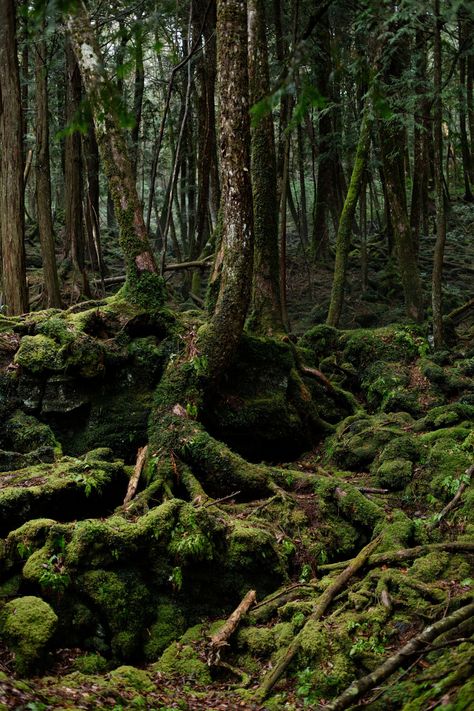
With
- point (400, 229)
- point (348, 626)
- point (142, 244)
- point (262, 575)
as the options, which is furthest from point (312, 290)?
point (348, 626)

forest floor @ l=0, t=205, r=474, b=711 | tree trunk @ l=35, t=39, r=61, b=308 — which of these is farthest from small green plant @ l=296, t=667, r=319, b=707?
tree trunk @ l=35, t=39, r=61, b=308

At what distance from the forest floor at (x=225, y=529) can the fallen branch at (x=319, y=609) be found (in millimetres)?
19

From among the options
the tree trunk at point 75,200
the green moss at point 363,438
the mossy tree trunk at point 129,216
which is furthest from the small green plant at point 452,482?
the tree trunk at point 75,200

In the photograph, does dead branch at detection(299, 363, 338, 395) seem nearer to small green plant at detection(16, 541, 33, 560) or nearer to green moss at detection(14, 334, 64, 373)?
green moss at detection(14, 334, 64, 373)

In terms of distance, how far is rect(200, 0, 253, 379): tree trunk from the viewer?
27.7ft

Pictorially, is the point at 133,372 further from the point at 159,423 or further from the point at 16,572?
the point at 16,572

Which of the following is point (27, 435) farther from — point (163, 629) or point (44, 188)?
point (44, 188)

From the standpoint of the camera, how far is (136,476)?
7223mm

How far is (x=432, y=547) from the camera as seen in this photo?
18.6 feet

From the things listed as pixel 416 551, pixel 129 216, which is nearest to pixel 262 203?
pixel 129 216

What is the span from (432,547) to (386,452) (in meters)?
2.63

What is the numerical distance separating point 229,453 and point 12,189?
676 centimetres

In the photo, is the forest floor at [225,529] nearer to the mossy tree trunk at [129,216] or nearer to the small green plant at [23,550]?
the small green plant at [23,550]

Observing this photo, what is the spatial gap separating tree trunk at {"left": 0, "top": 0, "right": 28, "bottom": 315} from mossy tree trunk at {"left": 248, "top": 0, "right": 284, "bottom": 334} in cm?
416
